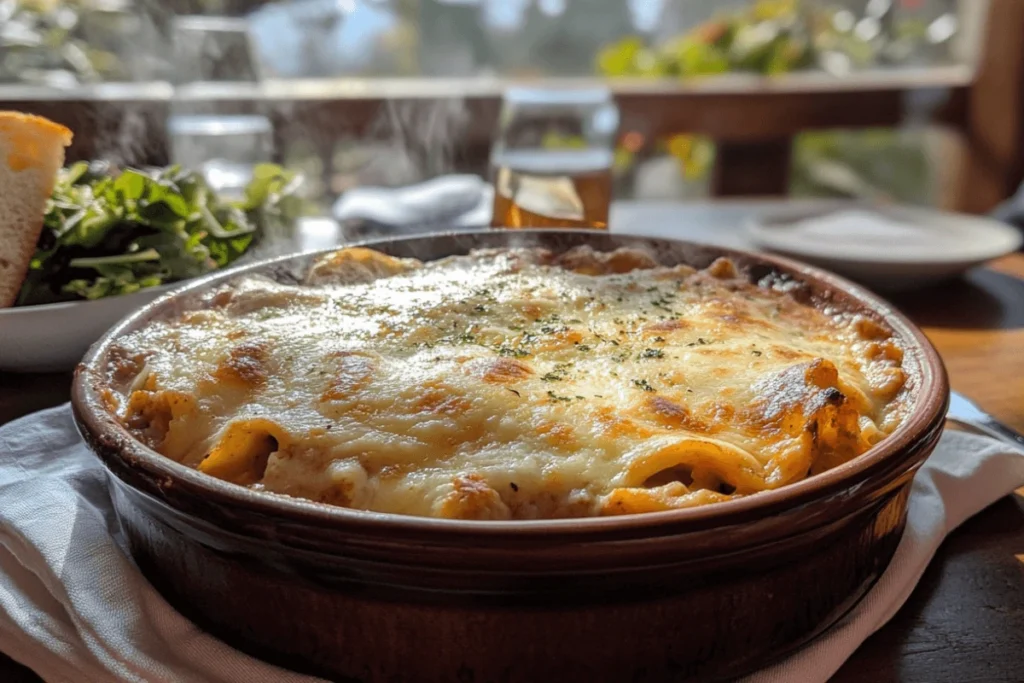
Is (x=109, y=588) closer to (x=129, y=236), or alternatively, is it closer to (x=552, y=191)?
(x=129, y=236)

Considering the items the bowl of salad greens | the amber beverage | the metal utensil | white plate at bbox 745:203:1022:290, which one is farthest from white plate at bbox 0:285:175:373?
white plate at bbox 745:203:1022:290

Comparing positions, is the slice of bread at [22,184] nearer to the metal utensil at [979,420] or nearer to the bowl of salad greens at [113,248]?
the bowl of salad greens at [113,248]

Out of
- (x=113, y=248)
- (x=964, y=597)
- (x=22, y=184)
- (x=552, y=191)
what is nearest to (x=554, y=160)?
(x=552, y=191)

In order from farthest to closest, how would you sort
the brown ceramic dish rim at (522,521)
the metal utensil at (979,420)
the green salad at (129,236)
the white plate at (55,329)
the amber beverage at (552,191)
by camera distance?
the amber beverage at (552,191) → the green salad at (129,236) → the white plate at (55,329) → the metal utensil at (979,420) → the brown ceramic dish rim at (522,521)

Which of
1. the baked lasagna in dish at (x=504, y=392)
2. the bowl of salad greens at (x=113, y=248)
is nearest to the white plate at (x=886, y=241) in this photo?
the baked lasagna in dish at (x=504, y=392)

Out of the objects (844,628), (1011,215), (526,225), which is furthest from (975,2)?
(844,628)
